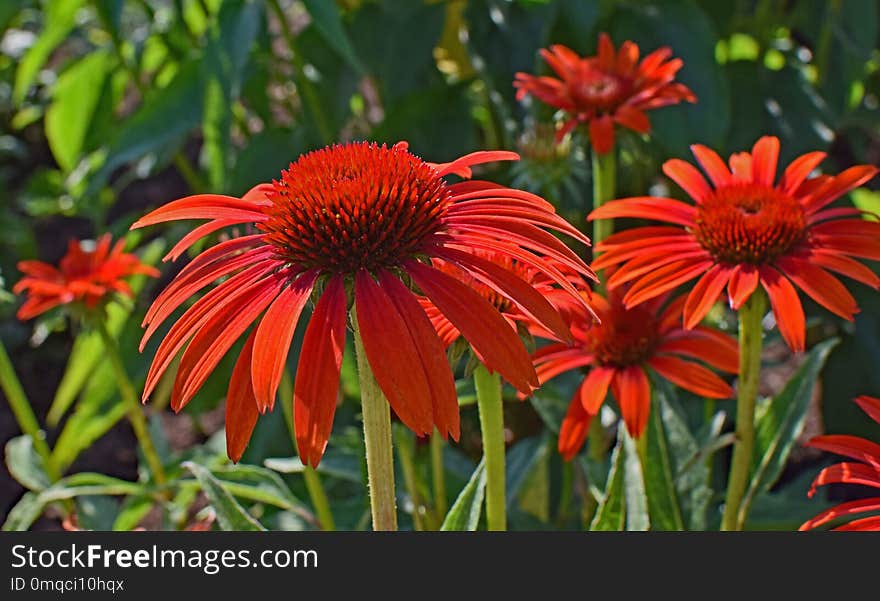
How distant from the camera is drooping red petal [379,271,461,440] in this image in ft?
1.64

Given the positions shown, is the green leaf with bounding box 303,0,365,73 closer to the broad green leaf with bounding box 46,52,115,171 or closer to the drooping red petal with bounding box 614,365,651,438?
the drooping red petal with bounding box 614,365,651,438

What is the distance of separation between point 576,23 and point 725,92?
19 centimetres

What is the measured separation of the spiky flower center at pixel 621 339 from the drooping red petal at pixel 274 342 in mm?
323

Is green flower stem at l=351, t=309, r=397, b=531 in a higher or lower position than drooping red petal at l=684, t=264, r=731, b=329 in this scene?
lower

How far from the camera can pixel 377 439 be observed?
22.1 inches

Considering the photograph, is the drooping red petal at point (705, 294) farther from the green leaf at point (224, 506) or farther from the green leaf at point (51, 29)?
the green leaf at point (51, 29)

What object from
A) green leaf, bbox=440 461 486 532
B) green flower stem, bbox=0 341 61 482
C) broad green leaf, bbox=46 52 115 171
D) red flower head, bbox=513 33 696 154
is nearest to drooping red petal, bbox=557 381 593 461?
green leaf, bbox=440 461 486 532


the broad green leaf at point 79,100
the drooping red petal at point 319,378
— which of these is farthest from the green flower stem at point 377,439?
the broad green leaf at point 79,100

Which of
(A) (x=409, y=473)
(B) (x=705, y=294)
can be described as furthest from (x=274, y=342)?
(A) (x=409, y=473)

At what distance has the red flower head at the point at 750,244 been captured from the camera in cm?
69

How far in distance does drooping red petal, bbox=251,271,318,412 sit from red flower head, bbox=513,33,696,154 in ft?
1.31

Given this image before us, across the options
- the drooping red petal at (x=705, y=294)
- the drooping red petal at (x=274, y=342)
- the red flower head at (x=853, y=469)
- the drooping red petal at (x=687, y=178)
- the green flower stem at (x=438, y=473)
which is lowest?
the red flower head at (x=853, y=469)

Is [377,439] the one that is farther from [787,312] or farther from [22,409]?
[22,409]

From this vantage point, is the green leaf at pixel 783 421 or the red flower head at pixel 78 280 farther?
the red flower head at pixel 78 280
